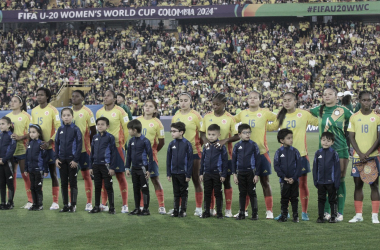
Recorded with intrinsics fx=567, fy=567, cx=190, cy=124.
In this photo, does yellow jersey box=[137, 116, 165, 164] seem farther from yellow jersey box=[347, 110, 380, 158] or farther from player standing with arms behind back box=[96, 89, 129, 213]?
yellow jersey box=[347, 110, 380, 158]

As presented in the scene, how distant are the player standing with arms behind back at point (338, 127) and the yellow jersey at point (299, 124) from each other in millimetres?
227

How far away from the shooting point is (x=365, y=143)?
8.65 metres

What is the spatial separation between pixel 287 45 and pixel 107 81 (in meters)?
12.2

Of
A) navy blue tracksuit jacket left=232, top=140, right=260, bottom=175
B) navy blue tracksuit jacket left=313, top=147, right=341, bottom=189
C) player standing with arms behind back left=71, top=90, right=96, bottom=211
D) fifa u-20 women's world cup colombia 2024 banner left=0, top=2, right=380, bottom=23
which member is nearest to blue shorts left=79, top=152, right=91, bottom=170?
player standing with arms behind back left=71, top=90, right=96, bottom=211

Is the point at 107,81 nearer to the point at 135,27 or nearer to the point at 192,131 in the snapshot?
the point at 135,27

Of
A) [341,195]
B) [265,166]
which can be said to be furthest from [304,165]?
[341,195]

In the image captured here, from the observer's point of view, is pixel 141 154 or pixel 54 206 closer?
pixel 141 154

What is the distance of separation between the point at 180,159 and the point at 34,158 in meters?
2.68

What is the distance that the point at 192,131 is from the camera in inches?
380

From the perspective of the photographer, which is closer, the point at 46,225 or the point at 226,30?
the point at 46,225

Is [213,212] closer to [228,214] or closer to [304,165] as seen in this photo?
[228,214]

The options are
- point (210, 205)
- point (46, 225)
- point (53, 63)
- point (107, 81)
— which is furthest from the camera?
point (53, 63)

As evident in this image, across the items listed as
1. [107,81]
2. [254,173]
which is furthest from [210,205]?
[107,81]

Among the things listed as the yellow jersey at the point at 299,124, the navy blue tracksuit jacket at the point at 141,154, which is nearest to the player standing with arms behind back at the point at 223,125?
the yellow jersey at the point at 299,124
